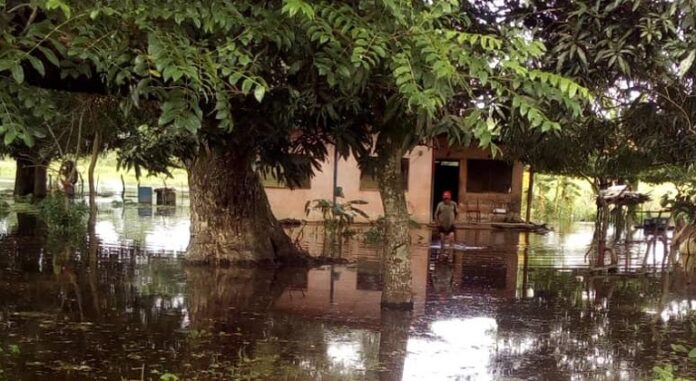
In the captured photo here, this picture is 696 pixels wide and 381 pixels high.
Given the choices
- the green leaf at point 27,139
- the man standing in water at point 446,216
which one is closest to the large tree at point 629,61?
the green leaf at point 27,139

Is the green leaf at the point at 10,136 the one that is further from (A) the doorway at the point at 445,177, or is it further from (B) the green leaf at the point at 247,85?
(A) the doorway at the point at 445,177

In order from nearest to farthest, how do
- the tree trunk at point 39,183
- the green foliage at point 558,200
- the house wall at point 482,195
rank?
the house wall at point 482,195 → the tree trunk at point 39,183 → the green foliage at point 558,200

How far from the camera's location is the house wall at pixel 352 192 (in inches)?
911

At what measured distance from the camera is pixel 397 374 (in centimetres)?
668

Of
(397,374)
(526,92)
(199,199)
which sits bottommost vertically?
(397,374)

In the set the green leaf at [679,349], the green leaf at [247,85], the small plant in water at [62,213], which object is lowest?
the green leaf at [679,349]

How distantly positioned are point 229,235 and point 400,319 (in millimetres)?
5268

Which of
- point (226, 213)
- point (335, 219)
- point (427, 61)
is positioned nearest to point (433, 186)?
point (335, 219)

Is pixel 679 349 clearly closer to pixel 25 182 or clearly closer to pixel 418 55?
pixel 418 55

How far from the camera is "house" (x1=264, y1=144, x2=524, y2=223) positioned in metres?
23.2

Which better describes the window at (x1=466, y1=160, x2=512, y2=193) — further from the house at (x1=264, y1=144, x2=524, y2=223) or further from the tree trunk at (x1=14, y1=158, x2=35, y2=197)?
the tree trunk at (x1=14, y1=158, x2=35, y2=197)

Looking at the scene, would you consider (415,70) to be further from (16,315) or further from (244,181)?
(244,181)

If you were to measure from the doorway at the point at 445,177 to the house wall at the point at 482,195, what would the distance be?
2.90 feet

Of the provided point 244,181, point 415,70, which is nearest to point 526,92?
point 415,70
